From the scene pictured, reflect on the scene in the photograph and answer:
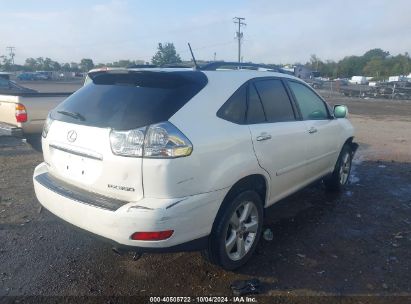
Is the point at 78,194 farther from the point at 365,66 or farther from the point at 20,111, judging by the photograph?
the point at 365,66

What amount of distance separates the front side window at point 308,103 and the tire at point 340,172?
93 centimetres

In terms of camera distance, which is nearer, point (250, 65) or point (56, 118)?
point (56, 118)

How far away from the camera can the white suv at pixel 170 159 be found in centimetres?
268

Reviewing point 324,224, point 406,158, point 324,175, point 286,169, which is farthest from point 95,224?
point 406,158

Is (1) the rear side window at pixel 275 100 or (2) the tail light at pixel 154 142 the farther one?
(1) the rear side window at pixel 275 100

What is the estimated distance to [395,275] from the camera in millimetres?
3426

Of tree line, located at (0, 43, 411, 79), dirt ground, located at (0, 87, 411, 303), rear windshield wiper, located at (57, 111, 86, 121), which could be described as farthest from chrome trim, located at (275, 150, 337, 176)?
tree line, located at (0, 43, 411, 79)

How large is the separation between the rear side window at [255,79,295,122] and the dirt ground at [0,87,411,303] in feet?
4.50

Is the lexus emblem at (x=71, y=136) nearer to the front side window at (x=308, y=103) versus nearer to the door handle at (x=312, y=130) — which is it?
the front side window at (x=308, y=103)

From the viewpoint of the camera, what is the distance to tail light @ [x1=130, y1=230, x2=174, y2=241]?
2672 mm

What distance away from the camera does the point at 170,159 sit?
2.66 m

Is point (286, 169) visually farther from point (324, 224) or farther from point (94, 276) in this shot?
point (94, 276)

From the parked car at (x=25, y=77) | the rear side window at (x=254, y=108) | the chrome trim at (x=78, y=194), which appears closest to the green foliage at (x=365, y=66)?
the parked car at (x=25, y=77)

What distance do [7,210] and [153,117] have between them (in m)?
3.19
